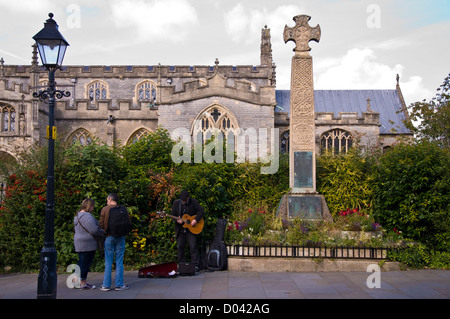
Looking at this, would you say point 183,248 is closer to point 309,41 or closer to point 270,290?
point 270,290

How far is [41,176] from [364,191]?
9526 millimetres

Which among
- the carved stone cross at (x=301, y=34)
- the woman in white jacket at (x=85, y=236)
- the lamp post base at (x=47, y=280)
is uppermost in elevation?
the carved stone cross at (x=301, y=34)

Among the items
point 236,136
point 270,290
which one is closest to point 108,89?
point 236,136

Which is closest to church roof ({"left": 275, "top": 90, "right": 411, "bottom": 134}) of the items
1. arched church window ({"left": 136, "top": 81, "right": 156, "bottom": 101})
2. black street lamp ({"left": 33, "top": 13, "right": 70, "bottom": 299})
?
arched church window ({"left": 136, "top": 81, "right": 156, "bottom": 101})

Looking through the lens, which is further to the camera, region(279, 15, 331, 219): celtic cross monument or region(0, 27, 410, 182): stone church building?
region(0, 27, 410, 182): stone church building

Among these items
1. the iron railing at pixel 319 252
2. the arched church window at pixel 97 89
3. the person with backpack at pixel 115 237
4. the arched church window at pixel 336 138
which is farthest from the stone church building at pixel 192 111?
the person with backpack at pixel 115 237

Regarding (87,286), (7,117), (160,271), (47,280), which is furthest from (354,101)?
(47,280)

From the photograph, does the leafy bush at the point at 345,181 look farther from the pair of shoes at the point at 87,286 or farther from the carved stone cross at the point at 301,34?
the pair of shoes at the point at 87,286

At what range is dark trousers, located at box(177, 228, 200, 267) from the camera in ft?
31.3

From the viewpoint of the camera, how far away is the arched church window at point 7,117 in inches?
1115

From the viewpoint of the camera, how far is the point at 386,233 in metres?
10.8

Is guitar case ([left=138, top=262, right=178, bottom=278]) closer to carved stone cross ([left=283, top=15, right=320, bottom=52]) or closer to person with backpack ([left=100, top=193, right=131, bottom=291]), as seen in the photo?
person with backpack ([left=100, top=193, right=131, bottom=291])

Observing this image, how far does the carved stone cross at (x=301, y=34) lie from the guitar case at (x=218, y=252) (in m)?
5.62

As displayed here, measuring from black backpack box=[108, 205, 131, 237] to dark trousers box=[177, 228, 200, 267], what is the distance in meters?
1.86
